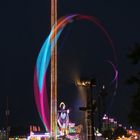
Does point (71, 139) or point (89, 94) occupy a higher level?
point (89, 94)

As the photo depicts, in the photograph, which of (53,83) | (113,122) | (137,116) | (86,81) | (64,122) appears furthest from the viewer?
(113,122)

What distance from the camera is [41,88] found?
61.7 m

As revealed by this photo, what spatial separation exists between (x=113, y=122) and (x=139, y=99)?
133 meters

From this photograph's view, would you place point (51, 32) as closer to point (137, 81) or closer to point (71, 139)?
point (137, 81)

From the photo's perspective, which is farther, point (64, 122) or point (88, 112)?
point (64, 122)

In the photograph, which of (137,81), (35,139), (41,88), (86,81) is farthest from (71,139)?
(137,81)

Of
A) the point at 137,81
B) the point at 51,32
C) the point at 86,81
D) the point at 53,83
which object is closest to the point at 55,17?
the point at 51,32

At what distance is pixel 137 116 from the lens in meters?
39.1

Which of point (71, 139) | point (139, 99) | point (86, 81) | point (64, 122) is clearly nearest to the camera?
point (139, 99)

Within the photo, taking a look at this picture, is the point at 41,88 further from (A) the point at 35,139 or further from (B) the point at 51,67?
(A) the point at 35,139

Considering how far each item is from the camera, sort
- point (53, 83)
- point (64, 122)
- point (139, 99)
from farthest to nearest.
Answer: point (64, 122) < point (53, 83) < point (139, 99)

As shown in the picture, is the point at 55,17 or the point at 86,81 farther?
the point at 55,17

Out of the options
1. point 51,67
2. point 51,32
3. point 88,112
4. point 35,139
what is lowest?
point 35,139

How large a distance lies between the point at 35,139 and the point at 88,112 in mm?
66680
